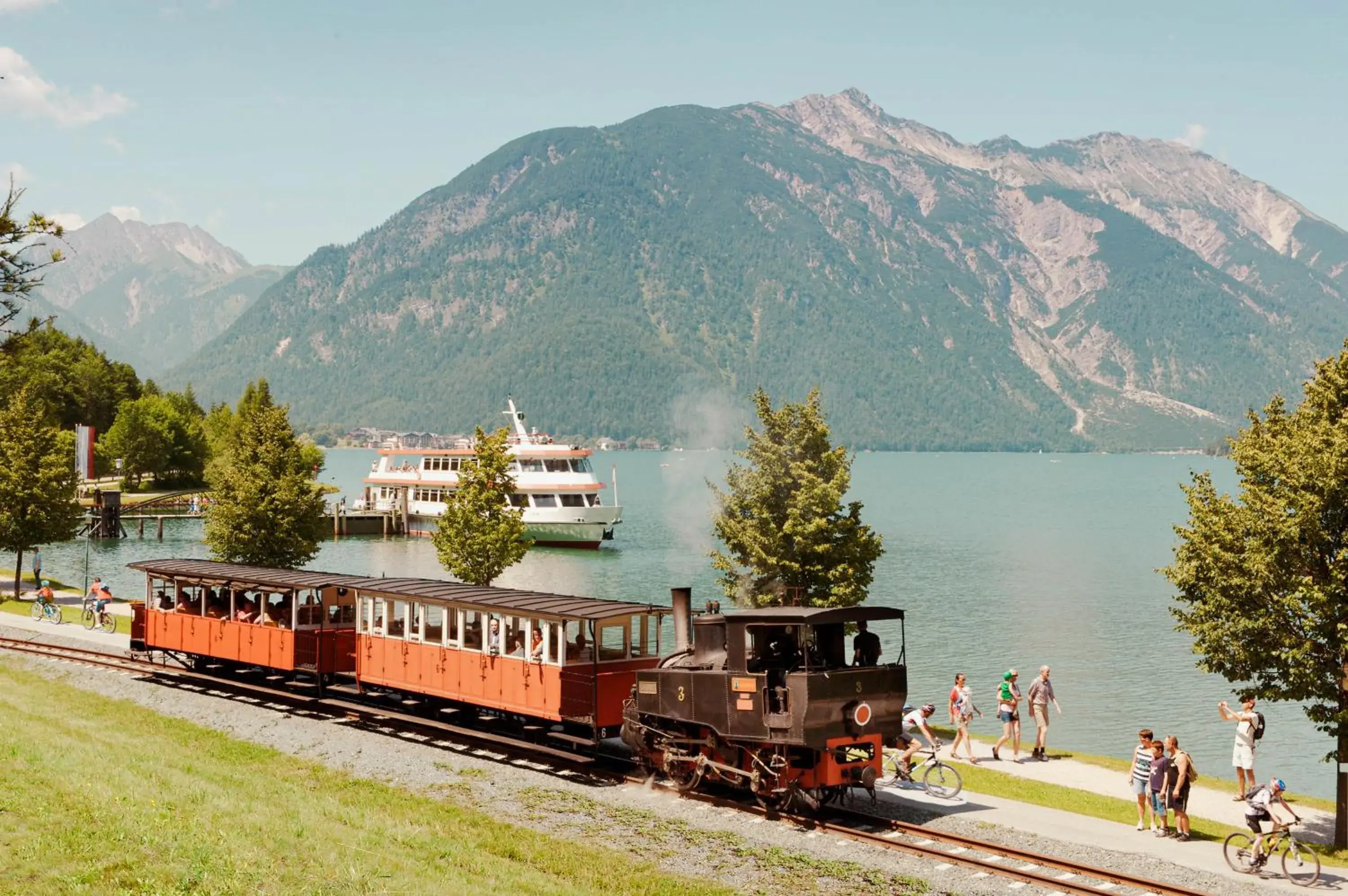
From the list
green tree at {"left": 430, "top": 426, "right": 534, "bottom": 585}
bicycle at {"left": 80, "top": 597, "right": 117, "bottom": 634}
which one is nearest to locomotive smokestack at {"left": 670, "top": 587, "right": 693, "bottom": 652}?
green tree at {"left": 430, "top": 426, "right": 534, "bottom": 585}

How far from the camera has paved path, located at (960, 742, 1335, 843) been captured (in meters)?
22.4

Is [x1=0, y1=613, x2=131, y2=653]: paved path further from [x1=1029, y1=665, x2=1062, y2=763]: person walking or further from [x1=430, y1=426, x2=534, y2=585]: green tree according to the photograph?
[x1=1029, y1=665, x2=1062, y2=763]: person walking

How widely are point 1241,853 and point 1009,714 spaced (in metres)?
8.80

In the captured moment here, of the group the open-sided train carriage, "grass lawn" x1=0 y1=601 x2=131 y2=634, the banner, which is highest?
the banner

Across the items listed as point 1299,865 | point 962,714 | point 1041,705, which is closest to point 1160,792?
point 1299,865

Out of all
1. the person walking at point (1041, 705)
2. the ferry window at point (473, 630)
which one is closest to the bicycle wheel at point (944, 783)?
the person walking at point (1041, 705)

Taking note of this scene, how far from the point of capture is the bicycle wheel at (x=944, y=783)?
22078mm

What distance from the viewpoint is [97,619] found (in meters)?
44.0

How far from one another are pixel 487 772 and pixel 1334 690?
50.1 feet

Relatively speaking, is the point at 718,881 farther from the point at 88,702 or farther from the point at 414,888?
the point at 88,702

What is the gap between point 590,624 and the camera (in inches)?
923

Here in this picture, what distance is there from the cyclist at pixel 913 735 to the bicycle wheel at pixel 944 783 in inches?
15.2

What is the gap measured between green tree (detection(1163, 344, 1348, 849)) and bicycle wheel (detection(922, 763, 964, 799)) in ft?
16.7

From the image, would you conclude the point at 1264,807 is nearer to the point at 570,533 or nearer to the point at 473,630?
the point at 473,630
